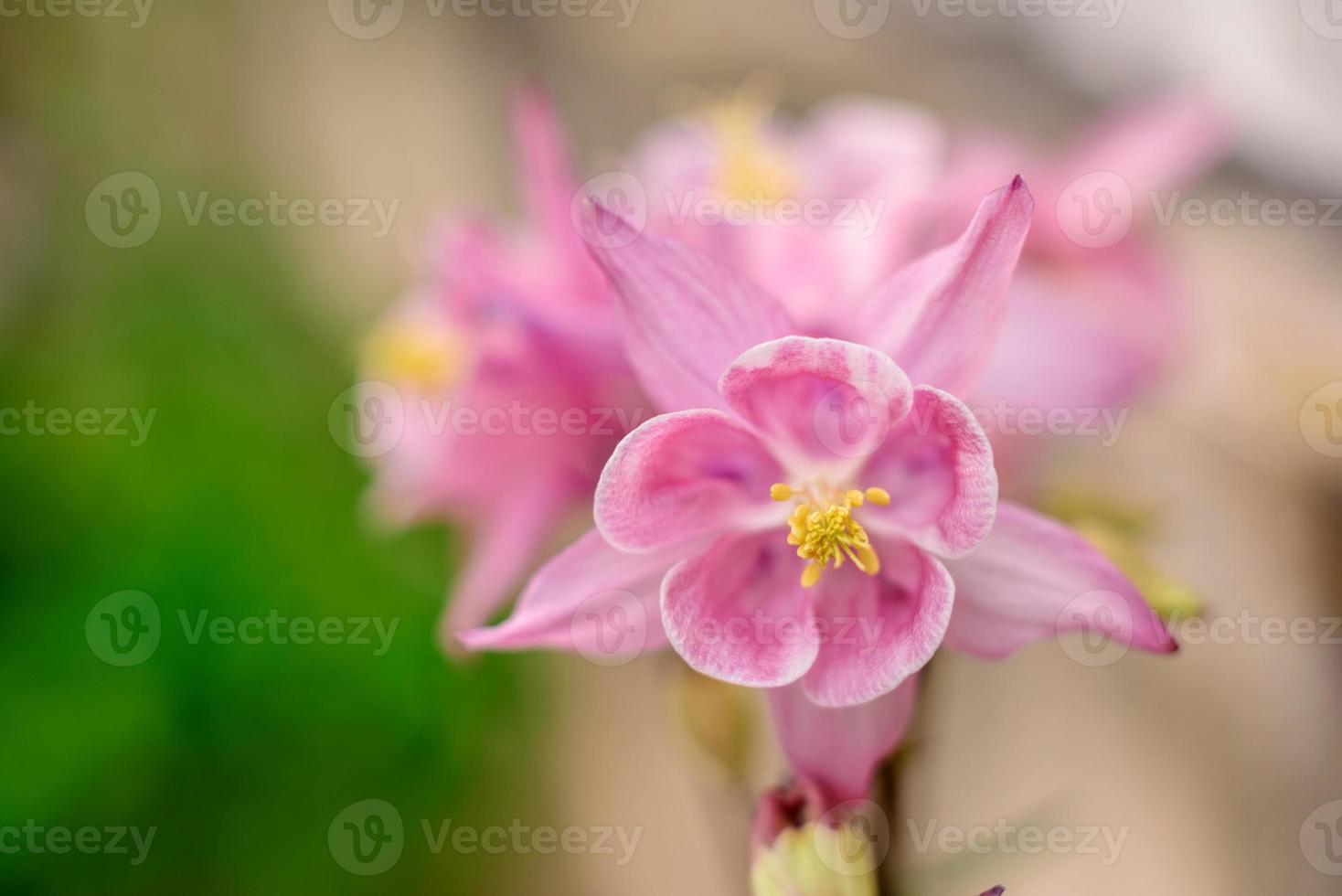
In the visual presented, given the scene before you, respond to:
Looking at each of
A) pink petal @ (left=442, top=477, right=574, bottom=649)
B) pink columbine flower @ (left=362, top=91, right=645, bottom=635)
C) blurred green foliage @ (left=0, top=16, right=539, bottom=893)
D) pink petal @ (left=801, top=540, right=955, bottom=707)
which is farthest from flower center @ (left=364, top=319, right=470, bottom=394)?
blurred green foliage @ (left=0, top=16, right=539, bottom=893)

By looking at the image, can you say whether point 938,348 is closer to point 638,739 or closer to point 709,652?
point 709,652

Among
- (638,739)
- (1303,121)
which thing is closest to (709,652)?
(638,739)

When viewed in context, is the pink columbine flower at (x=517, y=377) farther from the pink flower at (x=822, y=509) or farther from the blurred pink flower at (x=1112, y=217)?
the blurred pink flower at (x=1112, y=217)

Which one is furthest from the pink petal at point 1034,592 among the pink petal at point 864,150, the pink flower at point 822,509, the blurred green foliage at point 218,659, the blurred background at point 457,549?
the blurred green foliage at point 218,659

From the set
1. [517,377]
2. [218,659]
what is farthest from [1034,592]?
[218,659]

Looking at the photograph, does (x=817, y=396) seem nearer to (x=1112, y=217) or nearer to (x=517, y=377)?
(x=517, y=377)

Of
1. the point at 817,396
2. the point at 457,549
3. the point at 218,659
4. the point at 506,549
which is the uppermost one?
the point at 817,396

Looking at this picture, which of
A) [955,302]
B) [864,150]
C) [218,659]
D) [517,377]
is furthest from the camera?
[218,659]
